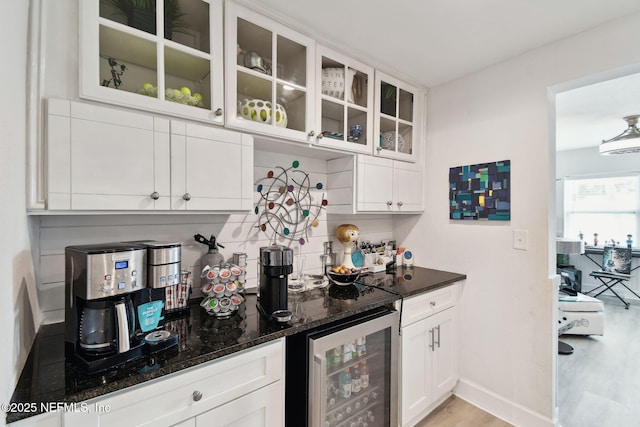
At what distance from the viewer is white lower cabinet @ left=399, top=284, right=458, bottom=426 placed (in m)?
1.74

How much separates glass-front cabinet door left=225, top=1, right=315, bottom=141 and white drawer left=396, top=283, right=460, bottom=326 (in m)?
1.18

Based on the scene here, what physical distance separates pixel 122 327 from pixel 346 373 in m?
1.12

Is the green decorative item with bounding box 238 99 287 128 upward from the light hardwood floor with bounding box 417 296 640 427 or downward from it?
upward

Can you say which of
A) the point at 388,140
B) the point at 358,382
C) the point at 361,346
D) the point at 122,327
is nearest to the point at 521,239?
the point at 388,140

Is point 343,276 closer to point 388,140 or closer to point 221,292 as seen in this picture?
point 221,292

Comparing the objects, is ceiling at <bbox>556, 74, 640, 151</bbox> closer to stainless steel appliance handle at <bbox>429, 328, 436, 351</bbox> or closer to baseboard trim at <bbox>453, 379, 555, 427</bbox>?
stainless steel appliance handle at <bbox>429, 328, 436, 351</bbox>

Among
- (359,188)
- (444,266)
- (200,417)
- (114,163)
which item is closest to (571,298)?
(444,266)

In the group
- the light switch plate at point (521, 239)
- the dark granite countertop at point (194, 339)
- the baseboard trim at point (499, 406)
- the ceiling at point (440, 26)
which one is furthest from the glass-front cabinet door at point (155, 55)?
the baseboard trim at point (499, 406)

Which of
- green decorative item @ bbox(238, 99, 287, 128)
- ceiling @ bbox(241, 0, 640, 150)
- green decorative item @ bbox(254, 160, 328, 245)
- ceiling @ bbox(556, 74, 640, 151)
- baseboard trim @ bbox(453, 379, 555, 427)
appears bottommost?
baseboard trim @ bbox(453, 379, 555, 427)

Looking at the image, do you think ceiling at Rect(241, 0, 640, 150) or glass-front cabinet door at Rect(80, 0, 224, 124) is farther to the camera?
ceiling at Rect(241, 0, 640, 150)

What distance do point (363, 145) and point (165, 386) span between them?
1.65 metres

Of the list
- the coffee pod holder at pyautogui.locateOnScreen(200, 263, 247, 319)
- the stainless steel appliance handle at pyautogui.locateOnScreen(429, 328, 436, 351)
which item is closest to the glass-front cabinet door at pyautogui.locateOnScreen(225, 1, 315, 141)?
the coffee pod holder at pyautogui.locateOnScreen(200, 263, 247, 319)

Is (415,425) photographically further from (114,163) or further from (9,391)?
(114,163)

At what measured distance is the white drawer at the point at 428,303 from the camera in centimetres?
175
